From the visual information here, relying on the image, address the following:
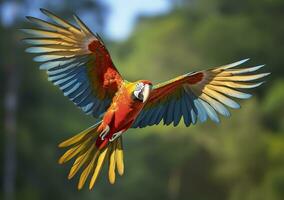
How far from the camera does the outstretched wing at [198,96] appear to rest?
3.59m

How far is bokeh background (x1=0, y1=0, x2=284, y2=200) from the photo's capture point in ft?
56.1

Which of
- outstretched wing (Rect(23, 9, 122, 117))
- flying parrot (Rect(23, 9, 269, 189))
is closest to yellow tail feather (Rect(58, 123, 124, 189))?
flying parrot (Rect(23, 9, 269, 189))

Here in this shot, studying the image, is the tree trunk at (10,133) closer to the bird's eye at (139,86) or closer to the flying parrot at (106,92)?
the flying parrot at (106,92)

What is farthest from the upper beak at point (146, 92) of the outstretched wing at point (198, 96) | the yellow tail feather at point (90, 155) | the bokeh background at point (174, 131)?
the bokeh background at point (174, 131)

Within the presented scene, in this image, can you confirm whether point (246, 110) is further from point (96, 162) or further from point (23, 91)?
point (96, 162)

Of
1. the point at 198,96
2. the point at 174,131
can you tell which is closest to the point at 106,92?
the point at 198,96

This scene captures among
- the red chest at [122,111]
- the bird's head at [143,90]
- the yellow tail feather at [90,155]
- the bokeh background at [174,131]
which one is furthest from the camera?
the bokeh background at [174,131]

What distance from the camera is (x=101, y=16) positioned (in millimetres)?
23828

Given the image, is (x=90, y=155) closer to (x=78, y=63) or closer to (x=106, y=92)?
(x=106, y=92)

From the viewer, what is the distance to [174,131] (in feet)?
61.2

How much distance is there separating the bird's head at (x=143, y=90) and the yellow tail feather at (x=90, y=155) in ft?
1.08

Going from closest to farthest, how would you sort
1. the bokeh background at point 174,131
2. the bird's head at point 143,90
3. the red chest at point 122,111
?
1. the bird's head at point 143,90
2. the red chest at point 122,111
3. the bokeh background at point 174,131

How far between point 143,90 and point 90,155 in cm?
48

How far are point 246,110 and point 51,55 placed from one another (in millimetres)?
13566
